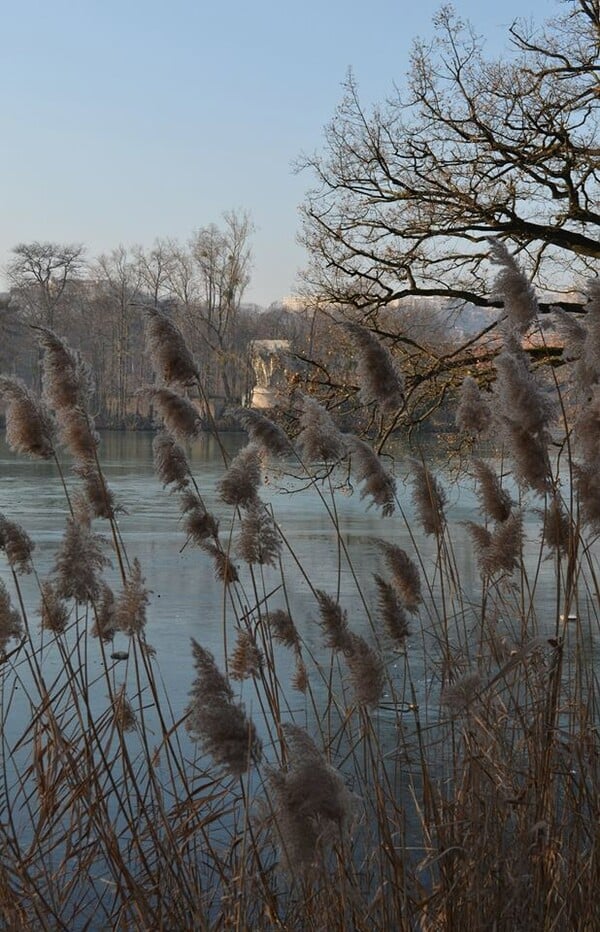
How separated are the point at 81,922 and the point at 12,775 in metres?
1.16

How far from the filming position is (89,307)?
48531mm

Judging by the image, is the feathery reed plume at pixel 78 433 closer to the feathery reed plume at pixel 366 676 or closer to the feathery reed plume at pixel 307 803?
the feathery reed plume at pixel 366 676

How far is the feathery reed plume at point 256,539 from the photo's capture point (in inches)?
120

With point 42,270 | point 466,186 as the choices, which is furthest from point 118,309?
point 466,186

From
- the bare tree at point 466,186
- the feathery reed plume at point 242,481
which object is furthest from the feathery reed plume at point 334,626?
the bare tree at point 466,186

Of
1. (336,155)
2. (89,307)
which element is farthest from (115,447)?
(89,307)

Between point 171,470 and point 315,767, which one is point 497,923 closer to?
point 315,767

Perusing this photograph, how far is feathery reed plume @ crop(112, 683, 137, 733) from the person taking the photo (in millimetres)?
2934

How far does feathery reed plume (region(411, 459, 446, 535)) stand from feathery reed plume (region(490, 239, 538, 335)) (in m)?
0.59

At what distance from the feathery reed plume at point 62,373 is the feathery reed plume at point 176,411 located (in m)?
0.18

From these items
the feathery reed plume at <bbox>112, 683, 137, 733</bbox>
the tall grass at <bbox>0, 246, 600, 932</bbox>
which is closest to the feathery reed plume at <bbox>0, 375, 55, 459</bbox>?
the tall grass at <bbox>0, 246, 600, 932</bbox>

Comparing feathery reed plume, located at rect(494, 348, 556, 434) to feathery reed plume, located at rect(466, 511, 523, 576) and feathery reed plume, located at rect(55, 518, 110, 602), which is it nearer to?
feathery reed plume, located at rect(466, 511, 523, 576)

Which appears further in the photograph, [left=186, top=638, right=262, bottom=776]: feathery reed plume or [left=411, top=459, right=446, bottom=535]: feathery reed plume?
[left=411, top=459, right=446, bottom=535]: feathery reed plume

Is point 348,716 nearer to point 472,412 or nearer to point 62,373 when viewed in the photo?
point 472,412
